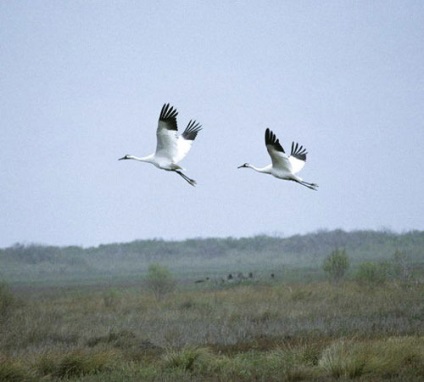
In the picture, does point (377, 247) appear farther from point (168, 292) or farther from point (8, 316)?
point (8, 316)

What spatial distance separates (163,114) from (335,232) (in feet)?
226

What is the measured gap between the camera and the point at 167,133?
15.2 metres

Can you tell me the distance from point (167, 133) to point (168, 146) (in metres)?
0.38

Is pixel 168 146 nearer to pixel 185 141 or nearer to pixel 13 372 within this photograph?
pixel 185 141

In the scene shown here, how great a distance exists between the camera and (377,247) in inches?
2852

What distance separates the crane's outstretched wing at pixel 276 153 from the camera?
14.4 meters

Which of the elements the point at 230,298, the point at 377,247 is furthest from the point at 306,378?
the point at 377,247

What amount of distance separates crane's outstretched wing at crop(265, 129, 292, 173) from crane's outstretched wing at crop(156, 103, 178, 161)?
1878 mm

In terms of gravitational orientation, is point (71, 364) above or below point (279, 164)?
below

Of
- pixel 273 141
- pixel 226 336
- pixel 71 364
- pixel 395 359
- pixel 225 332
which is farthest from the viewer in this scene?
pixel 225 332

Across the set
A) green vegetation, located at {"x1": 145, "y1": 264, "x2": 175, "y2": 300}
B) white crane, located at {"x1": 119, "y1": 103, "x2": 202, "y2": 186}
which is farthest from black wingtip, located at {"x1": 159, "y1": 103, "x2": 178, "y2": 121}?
green vegetation, located at {"x1": 145, "y1": 264, "x2": 175, "y2": 300}

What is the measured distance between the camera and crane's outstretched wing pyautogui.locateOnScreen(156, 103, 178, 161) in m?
14.7

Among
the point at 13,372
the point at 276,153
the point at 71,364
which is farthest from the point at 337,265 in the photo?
the point at 13,372

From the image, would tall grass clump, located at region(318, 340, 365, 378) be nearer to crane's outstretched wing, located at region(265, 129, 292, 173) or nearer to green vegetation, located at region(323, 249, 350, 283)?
crane's outstretched wing, located at region(265, 129, 292, 173)
